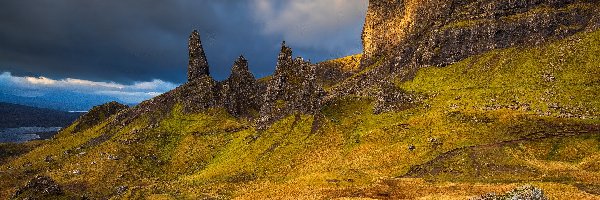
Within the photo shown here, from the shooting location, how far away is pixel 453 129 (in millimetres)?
109250

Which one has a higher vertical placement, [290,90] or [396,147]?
[290,90]

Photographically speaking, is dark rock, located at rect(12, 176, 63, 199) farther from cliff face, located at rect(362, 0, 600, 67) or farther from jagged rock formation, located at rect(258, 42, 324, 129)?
cliff face, located at rect(362, 0, 600, 67)

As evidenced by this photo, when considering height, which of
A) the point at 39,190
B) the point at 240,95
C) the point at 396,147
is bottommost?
the point at 39,190

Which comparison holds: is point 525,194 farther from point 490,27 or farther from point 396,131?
point 490,27

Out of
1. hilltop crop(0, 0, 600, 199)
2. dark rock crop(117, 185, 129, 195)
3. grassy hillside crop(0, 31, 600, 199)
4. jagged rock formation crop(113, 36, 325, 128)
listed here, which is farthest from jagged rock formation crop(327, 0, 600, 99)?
dark rock crop(117, 185, 129, 195)

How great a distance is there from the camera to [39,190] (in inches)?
4680

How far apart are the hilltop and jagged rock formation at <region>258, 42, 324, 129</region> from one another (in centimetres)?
50

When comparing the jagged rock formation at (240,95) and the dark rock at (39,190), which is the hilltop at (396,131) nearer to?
the dark rock at (39,190)

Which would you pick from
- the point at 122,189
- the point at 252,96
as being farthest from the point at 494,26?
the point at 122,189

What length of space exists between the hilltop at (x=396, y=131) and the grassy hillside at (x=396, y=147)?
1.60 ft

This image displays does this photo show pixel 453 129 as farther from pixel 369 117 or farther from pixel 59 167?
pixel 59 167

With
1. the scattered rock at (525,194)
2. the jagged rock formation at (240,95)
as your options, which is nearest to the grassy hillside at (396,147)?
the jagged rock formation at (240,95)

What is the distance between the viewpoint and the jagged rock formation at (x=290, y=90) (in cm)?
14475

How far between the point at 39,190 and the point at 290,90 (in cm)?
8194
